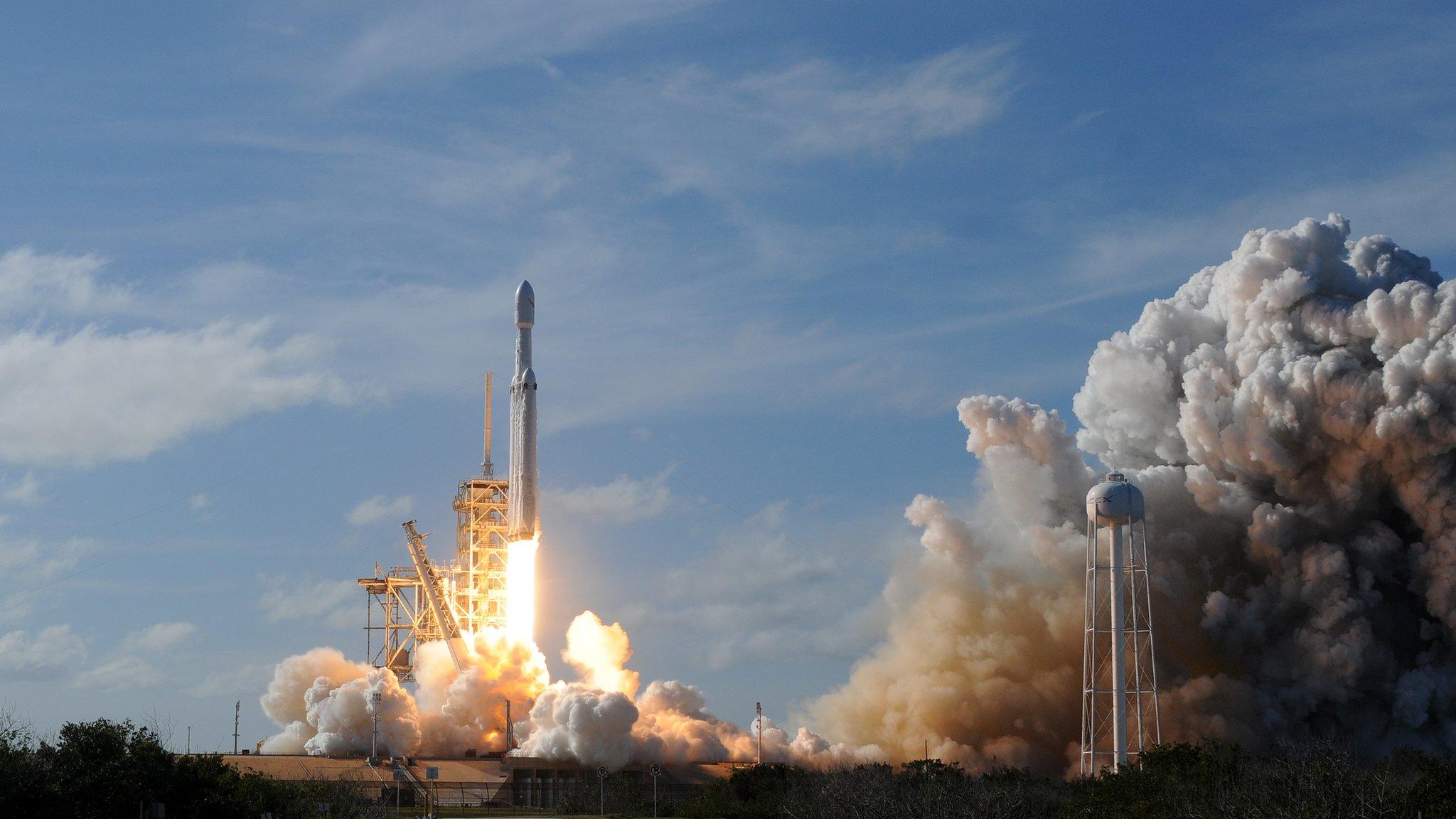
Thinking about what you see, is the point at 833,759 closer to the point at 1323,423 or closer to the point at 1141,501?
the point at 1141,501

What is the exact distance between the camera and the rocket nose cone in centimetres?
7731

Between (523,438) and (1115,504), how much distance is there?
1072 inches

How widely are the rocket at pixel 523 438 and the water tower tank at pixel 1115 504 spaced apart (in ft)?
84.3

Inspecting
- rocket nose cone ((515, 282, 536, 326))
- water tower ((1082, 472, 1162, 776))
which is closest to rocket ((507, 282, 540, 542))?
rocket nose cone ((515, 282, 536, 326))

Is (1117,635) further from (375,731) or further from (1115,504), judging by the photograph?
(375,731)

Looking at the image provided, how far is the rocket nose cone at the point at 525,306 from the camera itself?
77312 mm

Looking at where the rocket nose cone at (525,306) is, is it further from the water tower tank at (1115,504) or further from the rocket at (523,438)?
the water tower tank at (1115,504)

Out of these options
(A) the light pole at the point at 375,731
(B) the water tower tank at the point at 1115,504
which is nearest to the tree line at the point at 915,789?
(A) the light pole at the point at 375,731

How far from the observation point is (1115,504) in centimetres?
6475

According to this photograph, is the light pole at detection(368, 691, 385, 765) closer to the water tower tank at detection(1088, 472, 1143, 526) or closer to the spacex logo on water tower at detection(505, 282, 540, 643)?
the spacex logo on water tower at detection(505, 282, 540, 643)

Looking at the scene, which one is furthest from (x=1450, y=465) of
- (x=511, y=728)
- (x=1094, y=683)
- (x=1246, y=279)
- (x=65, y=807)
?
(x=65, y=807)

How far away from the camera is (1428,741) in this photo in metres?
71.0

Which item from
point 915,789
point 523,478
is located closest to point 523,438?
point 523,478

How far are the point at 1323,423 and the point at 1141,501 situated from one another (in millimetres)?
10168
